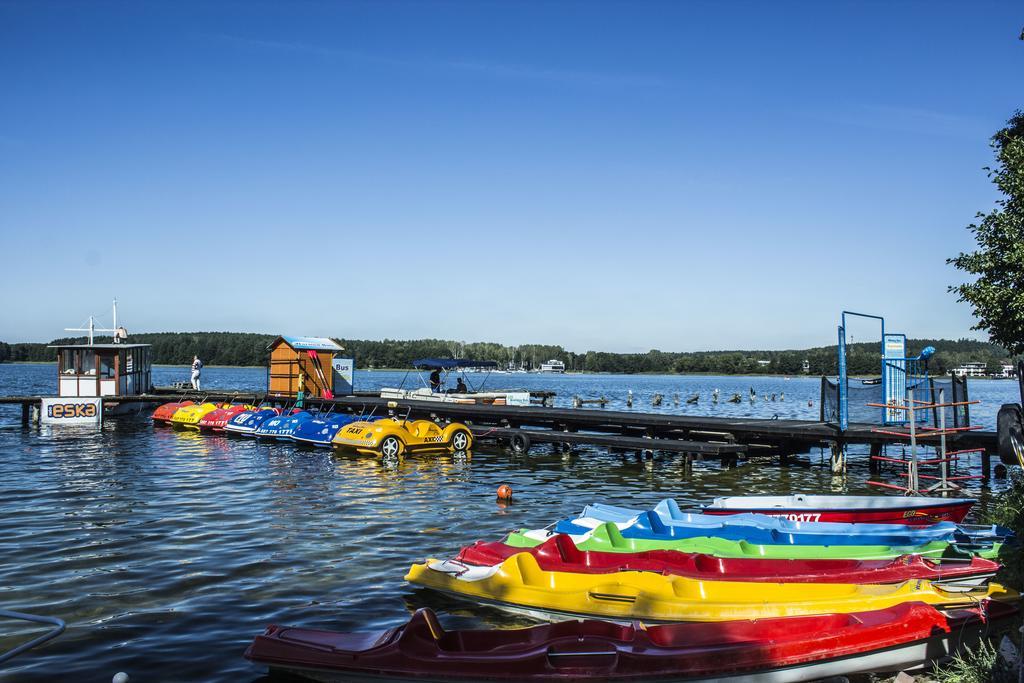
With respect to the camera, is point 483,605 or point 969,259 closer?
point 483,605

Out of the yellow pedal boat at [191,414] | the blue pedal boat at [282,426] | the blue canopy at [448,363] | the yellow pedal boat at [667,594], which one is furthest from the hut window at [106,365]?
the yellow pedal boat at [667,594]

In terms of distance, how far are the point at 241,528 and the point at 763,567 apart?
31.2 feet

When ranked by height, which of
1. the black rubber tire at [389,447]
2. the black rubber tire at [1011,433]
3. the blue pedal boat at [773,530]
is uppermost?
the black rubber tire at [1011,433]

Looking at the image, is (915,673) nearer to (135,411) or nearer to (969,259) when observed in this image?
(969,259)

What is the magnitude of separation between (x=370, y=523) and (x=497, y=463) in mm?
10164

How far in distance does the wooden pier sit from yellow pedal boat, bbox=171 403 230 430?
4.74m

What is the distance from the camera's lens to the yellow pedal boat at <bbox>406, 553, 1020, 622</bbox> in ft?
25.2

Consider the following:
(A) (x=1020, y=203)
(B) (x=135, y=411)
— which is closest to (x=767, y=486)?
(A) (x=1020, y=203)

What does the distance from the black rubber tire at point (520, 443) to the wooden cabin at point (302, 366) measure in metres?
16.7

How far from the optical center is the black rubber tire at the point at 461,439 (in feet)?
85.3

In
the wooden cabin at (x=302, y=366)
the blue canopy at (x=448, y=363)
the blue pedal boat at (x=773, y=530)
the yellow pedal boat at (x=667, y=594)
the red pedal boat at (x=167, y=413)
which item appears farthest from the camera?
the wooden cabin at (x=302, y=366)

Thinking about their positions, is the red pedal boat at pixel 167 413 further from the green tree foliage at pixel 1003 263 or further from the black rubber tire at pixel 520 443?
the green tree foliage at pixel 1003 263

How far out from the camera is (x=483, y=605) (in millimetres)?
9711

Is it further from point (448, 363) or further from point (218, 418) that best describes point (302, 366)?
point (218, 418)
